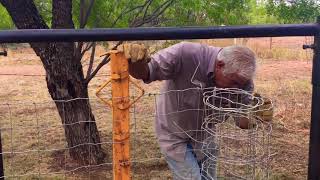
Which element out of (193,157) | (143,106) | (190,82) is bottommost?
(143,106)

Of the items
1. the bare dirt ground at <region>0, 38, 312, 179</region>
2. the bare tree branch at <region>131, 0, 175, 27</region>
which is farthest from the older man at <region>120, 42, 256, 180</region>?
the bare tree branch at <region>131, 0, 175, 27</region>

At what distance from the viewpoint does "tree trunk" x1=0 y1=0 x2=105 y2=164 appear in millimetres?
4996

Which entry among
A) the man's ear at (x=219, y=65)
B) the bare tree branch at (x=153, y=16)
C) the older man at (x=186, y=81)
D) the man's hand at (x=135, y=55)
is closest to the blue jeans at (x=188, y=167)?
the older man at (x=186, y=81)

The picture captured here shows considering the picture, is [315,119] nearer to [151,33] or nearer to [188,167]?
[188,167]

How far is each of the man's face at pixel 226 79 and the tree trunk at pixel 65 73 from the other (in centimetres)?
Result: 244

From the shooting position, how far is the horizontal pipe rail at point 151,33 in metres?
2.25

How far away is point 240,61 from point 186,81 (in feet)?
1.35

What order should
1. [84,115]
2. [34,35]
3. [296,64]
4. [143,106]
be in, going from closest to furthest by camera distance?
[34,35] → [84,115] → [143,106] → [296,64]

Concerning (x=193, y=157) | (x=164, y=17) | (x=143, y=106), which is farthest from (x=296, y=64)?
(x=193, y=157)

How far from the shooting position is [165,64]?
2736 mm

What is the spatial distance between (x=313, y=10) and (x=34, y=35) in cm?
469

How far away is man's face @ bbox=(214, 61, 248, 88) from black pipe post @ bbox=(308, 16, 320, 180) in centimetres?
40

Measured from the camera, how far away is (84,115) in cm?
549

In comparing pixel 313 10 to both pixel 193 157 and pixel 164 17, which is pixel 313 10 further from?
pixel 193 157
